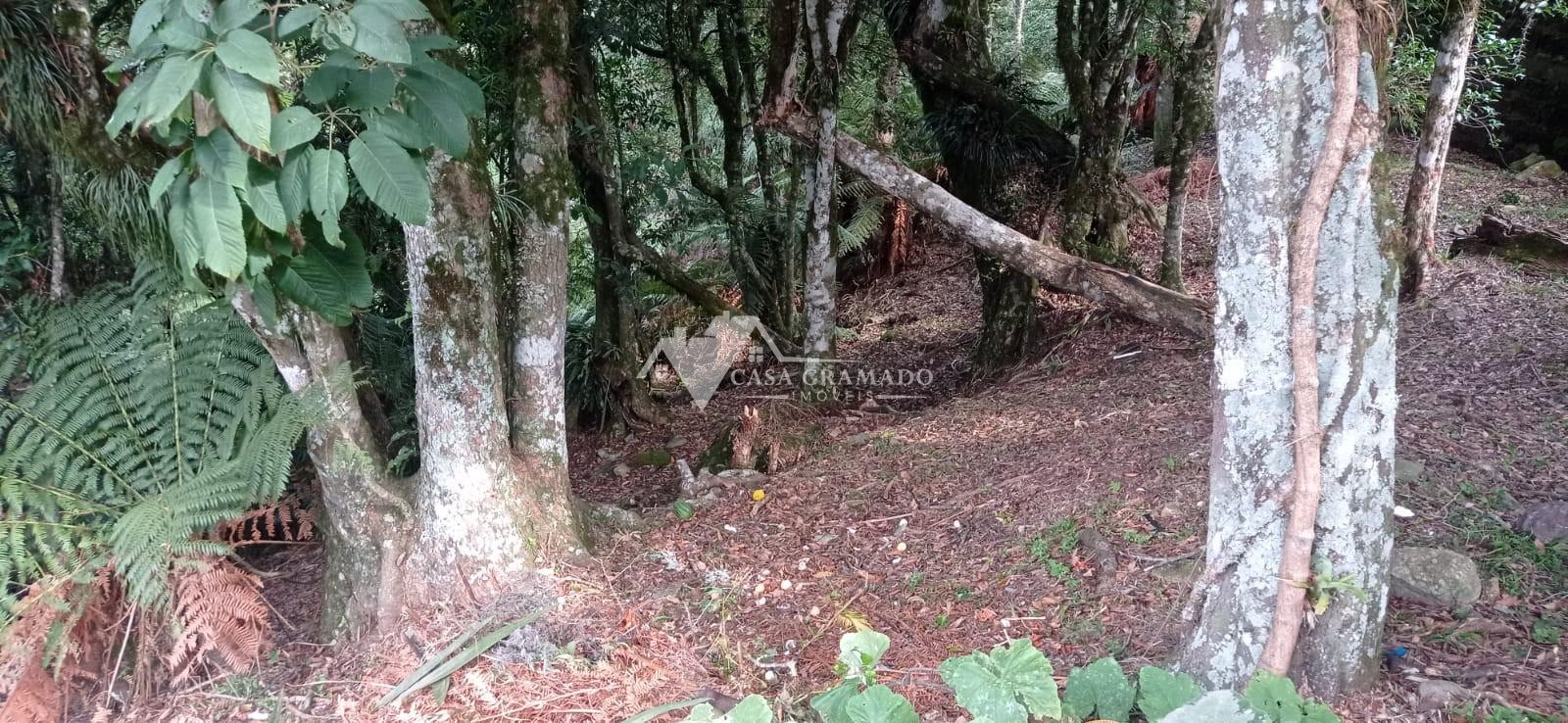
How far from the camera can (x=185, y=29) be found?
171 centimetres

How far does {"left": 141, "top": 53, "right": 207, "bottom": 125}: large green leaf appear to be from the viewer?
1.62 m

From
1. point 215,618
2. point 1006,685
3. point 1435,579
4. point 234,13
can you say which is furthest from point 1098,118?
point 215,618

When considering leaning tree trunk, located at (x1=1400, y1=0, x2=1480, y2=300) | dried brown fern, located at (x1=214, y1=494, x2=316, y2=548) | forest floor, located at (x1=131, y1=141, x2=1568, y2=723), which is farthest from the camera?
leaning tree trunk, located at (x1=1400, y1=0, x2=1480, y2=300)

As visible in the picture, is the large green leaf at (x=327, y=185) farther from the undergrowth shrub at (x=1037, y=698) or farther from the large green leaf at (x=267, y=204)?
the undergrowth shrub at (x=1037, y=698)

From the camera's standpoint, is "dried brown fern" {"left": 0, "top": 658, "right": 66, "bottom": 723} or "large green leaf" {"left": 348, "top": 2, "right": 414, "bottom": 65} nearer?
"large green leaf" {"left": 348, "top": 2, "right": 414, "bottom": 65}

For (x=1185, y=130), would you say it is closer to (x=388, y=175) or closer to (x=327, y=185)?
(x=388, y=175)

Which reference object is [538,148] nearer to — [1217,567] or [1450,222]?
[1217,567]

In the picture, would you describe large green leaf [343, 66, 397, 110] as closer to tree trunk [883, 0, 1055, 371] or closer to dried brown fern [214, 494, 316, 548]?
dried brown fern [214, 494, 316, 548]

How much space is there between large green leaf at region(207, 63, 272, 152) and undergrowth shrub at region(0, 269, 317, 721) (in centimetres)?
153

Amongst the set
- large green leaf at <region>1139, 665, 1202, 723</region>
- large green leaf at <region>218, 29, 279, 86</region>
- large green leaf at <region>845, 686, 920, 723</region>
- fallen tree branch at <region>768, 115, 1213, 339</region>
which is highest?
large green leaf at <region>218, 29, 279, 86</region>

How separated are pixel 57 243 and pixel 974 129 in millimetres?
5275
